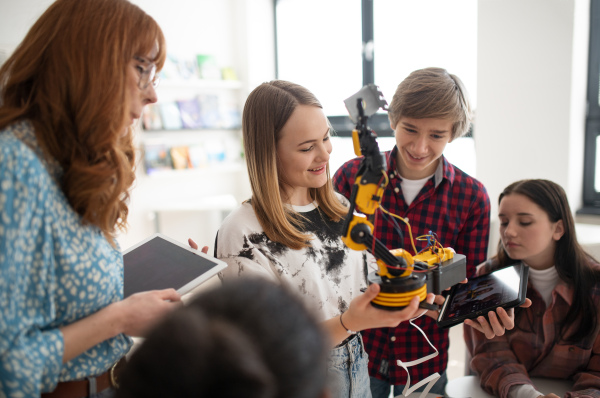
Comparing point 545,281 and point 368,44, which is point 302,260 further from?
point 368,44

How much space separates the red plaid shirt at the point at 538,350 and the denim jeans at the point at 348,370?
467 millimetres

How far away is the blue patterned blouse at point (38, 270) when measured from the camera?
0.68 metres

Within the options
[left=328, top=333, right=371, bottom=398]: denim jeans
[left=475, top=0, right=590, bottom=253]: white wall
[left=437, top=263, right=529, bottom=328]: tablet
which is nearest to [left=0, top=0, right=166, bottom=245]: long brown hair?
[left=328, top=333, right=371, bottom=398]: denim jeans

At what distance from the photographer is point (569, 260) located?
5.32 ft

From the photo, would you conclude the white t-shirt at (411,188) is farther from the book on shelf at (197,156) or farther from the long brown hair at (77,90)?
the book on shelf at (197,156)

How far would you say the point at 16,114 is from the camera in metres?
0.75

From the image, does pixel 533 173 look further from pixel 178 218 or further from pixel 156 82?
pixel 178 218

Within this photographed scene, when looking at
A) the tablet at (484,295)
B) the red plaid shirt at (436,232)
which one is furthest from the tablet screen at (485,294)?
the red plaid shirt at (436,232)

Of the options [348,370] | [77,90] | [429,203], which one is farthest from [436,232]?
[77,90]

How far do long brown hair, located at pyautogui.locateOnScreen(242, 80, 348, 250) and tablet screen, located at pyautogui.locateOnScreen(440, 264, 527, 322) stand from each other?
0.44m

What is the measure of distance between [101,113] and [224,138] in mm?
3982

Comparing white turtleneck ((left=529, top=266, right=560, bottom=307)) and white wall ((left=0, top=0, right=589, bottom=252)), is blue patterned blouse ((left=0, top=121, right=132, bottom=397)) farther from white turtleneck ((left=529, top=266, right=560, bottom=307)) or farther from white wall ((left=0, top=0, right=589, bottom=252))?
white wall ((left=0, top=0, right=589, bottom=252))

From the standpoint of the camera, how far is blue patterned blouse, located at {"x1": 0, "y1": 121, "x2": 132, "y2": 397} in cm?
68

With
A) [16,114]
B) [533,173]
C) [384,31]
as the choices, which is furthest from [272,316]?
[384,31]
